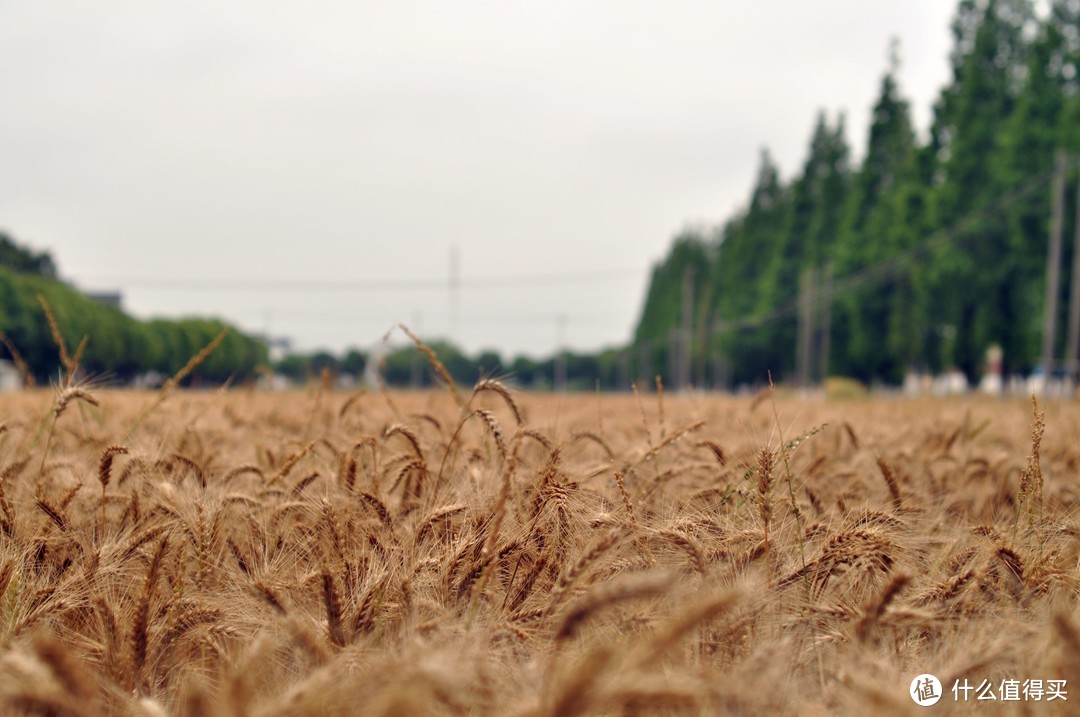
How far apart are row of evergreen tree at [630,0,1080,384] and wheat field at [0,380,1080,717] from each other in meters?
29.1

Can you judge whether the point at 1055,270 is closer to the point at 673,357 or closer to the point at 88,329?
the point at 88,329

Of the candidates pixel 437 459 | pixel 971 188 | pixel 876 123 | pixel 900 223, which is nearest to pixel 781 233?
pixel 876 123

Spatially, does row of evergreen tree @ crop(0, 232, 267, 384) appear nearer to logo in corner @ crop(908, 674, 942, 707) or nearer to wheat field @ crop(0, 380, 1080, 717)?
wheat field @ crop(0, 380, 1080, 717)

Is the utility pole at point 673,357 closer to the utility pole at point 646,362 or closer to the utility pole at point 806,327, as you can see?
the utility pole at point 646,362

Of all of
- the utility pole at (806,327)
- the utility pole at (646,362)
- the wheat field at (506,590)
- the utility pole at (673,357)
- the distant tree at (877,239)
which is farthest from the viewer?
the utility pole at (646,362)

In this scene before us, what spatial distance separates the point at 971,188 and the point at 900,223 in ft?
12.1

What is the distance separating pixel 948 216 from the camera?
31094 mm

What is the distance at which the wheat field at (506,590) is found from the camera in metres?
0.94

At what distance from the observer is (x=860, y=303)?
38594 mm

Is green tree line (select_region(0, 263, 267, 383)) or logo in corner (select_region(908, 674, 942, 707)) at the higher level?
green tree line (select_region(0, 263, 267, 383))

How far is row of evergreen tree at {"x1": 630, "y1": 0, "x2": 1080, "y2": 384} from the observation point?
2789 centimetres

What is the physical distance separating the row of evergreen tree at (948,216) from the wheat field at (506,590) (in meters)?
29.1
